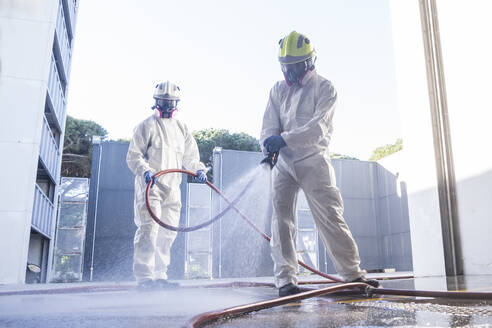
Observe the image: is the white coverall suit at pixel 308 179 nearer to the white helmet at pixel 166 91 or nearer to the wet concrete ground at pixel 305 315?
the wet concrete ground at pixel 305 315

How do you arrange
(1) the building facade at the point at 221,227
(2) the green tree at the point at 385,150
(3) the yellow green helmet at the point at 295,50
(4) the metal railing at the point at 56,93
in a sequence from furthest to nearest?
(2) the green tree at the point at 385,150 < (1) the building facade at the point at 221,227 < (4) the metal railing at the point at 56,93 < (3) the yellow green helmet at the point at 295,50

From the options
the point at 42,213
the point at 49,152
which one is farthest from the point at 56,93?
the point at 42,213

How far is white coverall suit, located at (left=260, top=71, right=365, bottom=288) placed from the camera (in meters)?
2.67

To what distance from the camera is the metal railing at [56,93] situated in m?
9.58

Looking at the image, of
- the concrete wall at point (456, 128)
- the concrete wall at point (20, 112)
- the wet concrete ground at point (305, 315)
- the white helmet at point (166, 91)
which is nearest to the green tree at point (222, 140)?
the concrete wall at point (20, 112)

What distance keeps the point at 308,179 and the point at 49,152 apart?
908 cm

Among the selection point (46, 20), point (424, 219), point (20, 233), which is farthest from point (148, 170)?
point (46, 20)

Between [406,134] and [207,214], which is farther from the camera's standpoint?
[207,214]

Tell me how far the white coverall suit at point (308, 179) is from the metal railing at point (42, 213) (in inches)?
271

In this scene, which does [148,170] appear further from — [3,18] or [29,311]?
[3,18]

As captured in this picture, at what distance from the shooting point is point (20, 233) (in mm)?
6672

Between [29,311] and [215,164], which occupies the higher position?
[215,164]

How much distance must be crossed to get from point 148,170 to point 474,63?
341 cm

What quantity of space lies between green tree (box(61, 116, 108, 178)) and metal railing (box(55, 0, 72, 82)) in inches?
249
